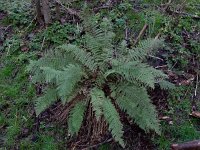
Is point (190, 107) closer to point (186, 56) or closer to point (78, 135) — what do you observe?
point (186, 56)

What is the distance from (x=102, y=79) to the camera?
498 cm

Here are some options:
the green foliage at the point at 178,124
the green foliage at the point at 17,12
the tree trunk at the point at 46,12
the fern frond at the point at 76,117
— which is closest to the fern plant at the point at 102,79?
Answer: the fern frond at the point at 76,117

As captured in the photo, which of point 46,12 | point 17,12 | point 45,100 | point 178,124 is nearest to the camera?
point 45,100

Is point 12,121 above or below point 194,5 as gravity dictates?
below

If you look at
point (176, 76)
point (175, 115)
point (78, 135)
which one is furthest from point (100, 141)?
point (176, 76)

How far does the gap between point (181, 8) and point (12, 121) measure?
376cm

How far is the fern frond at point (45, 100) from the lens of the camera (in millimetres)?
4812

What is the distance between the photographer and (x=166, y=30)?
20.2ft

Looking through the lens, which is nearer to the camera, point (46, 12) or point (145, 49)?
point (145, 49)

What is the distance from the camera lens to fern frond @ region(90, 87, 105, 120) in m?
4.47

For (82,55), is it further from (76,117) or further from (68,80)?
(76,117)

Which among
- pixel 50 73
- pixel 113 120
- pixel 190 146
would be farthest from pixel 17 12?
pixel 190 146

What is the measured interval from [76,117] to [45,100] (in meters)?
0.52

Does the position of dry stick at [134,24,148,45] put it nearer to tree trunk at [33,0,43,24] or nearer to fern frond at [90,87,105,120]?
fern frond at [90,87,105,120]
